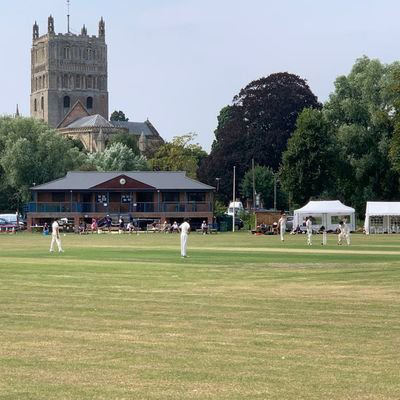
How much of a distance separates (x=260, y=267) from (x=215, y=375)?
2270 centimetres

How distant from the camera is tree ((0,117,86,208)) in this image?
11612cm

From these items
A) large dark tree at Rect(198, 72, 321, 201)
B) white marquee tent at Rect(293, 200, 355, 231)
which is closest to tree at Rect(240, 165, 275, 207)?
large dark tree at Rect(198, 72, 321, 201)

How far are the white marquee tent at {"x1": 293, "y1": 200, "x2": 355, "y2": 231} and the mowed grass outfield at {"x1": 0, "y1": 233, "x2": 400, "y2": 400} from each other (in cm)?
5550

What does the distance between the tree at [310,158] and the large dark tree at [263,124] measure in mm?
25039

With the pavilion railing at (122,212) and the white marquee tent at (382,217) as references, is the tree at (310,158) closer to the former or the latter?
the pavilion railing at (122,212)

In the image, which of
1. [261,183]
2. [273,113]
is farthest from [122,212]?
[273,113]

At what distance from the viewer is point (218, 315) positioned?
20.7 m

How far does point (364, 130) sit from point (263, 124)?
2955 cm

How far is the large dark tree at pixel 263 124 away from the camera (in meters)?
127

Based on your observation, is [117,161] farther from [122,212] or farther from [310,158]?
[310,158]

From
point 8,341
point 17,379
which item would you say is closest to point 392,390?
point 17,379

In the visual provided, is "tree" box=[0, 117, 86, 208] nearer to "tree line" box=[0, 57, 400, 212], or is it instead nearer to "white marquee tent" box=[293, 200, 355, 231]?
"tree line" box=[0, 57, 400, 212]

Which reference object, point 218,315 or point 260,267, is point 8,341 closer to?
point 218,315

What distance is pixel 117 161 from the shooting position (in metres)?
137
